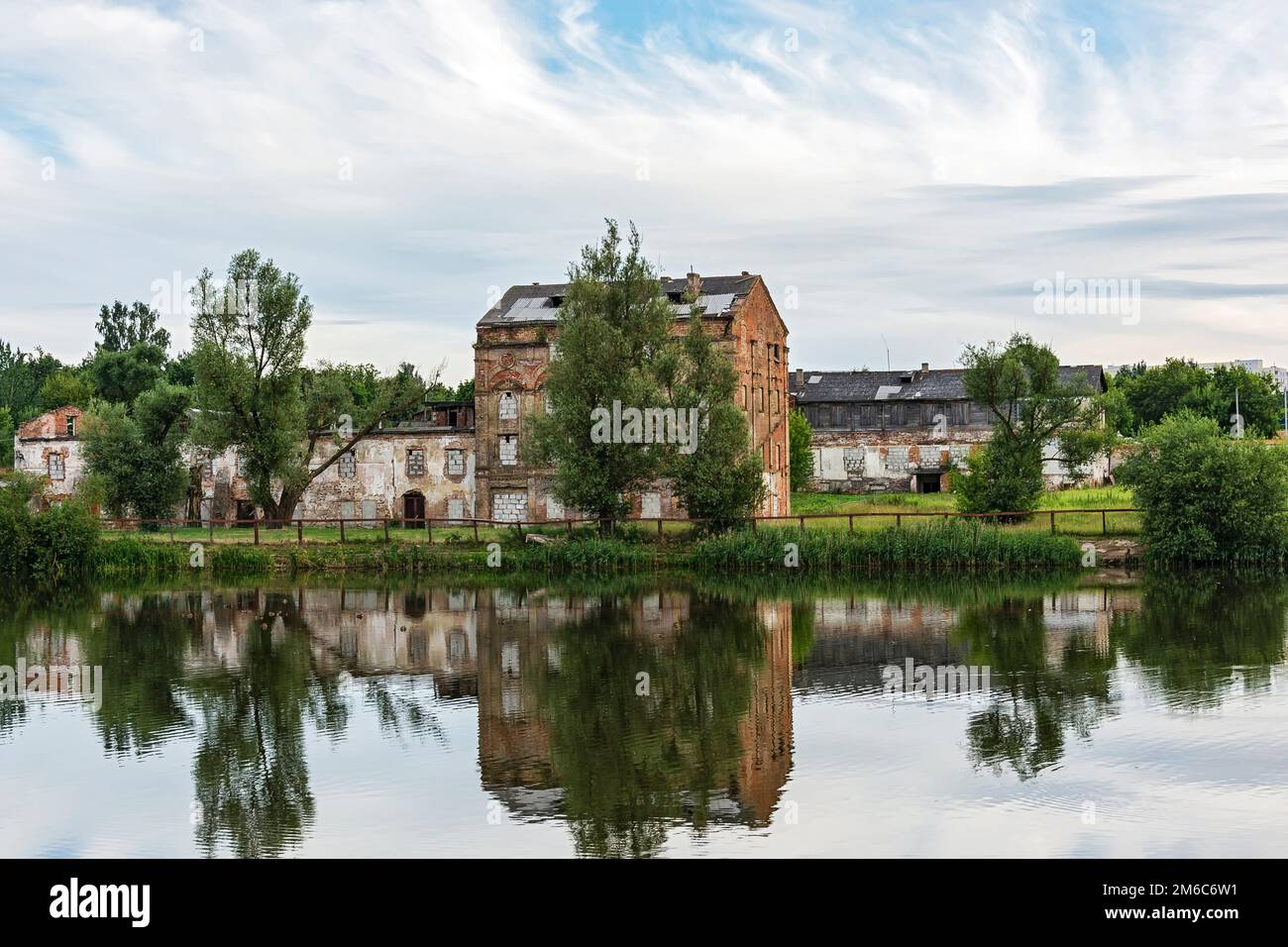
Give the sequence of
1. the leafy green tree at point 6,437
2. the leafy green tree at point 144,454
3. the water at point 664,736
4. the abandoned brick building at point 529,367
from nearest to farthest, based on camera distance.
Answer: the water at point 664,736, the leafy green tree at point 144,454, the abandoned brick building at point 529,367, the leafy green tree at point 6,437

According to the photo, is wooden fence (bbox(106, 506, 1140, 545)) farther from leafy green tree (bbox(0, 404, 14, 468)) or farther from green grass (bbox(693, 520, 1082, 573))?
leafy green tree (bbox(0, 404, 14, 468))

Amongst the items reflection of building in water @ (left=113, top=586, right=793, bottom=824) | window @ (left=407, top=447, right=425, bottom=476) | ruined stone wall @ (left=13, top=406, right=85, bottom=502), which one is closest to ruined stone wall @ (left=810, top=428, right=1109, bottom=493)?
window @ (left=407, top=447, right=425, bottom=476)

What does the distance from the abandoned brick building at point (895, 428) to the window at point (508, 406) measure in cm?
2032

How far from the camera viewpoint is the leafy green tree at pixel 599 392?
41.5 metres

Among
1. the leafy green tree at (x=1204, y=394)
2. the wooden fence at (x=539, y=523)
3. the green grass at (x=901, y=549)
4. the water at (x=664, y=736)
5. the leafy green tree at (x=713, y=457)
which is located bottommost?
the water at (x=664, y=736)

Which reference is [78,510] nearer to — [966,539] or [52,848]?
[966,539]

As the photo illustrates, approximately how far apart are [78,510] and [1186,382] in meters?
72.1

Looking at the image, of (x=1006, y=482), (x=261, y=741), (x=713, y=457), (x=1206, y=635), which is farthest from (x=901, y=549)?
(x=261, y=741)

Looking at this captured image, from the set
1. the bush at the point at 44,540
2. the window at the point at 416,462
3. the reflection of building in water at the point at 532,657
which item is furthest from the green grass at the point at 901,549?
the bush at the point at 44,540

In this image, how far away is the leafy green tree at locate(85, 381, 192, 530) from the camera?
48656 millimetres

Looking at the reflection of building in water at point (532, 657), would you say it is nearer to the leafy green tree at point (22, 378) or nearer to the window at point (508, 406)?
the window at point (508, 406)

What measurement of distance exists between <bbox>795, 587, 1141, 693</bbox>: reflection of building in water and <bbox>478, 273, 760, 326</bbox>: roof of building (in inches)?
835

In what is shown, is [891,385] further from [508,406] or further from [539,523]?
[539,523]
